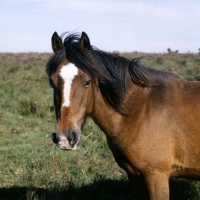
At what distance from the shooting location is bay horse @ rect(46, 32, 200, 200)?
3.10 meters

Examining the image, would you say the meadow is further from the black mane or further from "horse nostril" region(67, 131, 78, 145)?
"horse nostril" region(67, 131, 78, 145)

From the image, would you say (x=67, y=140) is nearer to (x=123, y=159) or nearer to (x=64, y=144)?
(x=64, y=144)

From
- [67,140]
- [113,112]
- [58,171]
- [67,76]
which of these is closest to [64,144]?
[67,140]

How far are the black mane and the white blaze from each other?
2.5 inches

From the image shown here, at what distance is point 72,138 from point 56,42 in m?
0.94

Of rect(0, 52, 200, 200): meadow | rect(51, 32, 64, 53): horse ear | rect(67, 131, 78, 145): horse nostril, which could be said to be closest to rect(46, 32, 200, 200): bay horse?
rect(51, 32, 64, 53): horse ear

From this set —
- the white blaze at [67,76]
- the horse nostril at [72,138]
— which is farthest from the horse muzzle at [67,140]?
the white blaze at [67,76]

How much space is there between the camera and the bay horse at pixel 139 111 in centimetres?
310

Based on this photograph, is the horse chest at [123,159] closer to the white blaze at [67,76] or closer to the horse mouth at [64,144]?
the horse mouth at [64,144]

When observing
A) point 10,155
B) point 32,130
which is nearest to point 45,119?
point 32,130

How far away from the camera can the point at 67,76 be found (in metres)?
2.89

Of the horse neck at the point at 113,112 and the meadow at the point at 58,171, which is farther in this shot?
the meadow at the point at 58,171

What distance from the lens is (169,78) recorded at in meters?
3.56

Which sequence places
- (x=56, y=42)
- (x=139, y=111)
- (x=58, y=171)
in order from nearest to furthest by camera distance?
(x=56, y=42), (x=139, y=111), (x=58, y=171)
